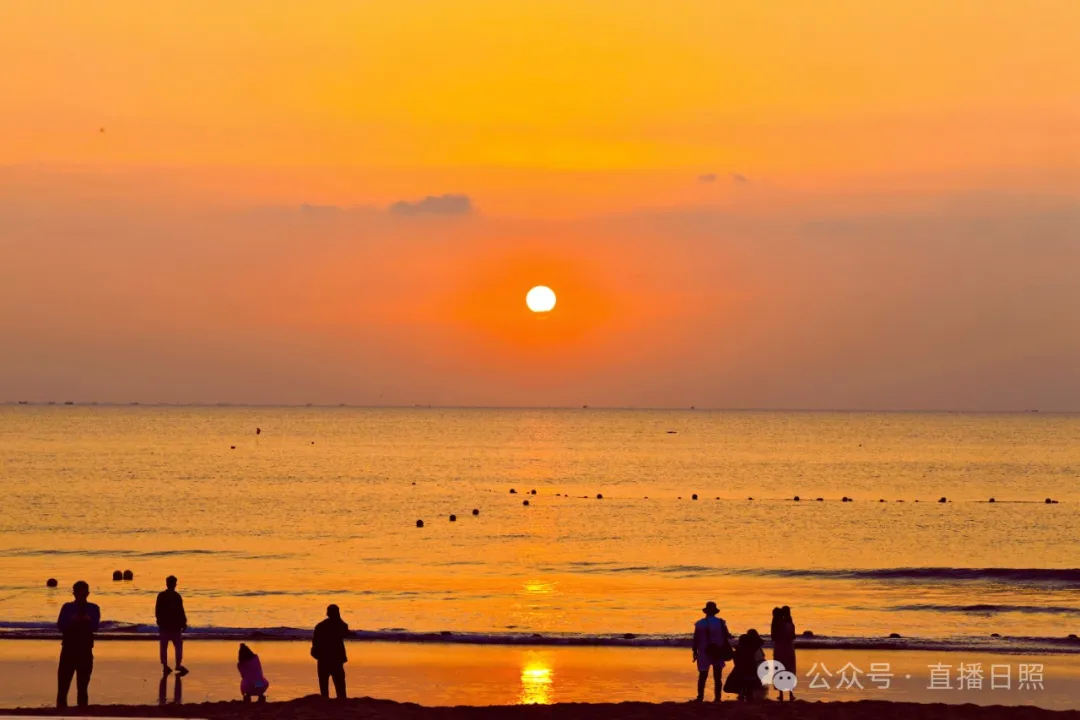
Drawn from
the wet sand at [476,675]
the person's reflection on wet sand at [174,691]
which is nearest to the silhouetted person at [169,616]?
the person's reflection on wet sand at [174,691]

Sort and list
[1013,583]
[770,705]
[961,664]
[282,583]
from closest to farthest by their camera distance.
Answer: [770,705] < [961,664] < [282,583] < [1013,583]

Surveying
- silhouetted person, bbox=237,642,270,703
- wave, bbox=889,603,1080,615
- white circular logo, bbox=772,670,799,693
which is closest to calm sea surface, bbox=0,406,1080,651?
wave, bbox=889,603,1080,615

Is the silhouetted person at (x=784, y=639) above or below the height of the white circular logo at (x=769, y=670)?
above

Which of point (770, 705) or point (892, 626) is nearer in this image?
point (770, 705)

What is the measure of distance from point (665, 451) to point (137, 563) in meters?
132

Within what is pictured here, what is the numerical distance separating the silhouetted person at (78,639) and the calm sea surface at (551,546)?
14.9 m

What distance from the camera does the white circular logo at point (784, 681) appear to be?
2447 cm

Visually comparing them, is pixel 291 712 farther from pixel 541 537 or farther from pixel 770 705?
pixel 541 537

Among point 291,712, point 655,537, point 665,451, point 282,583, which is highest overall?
point 665,451

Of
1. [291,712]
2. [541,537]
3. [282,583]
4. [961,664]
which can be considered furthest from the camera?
[541,537]

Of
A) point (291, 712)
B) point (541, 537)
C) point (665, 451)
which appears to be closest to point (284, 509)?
point (541, 537)

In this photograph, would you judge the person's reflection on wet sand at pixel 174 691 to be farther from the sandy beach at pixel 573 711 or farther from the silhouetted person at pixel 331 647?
the silhouetted person at pixel 331 647

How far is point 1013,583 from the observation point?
54.2 meters

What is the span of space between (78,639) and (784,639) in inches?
497
